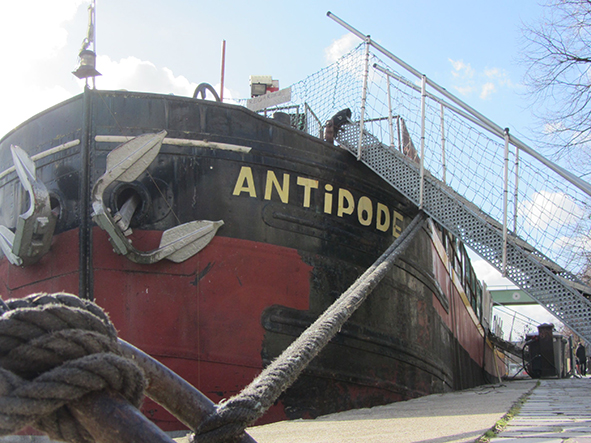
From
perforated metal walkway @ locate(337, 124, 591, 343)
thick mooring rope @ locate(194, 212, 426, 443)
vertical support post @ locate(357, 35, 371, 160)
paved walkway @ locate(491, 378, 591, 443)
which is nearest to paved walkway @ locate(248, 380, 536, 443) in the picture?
paved walkway @ locate(491, 378, 591, 443)

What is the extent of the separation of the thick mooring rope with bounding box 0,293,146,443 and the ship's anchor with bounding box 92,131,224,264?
3.70 m

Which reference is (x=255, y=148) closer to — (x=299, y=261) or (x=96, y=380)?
(x=299, y=261)

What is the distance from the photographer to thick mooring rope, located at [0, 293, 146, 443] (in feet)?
3.20

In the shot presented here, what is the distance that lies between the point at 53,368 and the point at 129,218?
12.9 feet

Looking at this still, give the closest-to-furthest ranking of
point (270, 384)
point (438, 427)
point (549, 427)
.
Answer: point (270, 384) → point (549, 427) → point (438, 427)

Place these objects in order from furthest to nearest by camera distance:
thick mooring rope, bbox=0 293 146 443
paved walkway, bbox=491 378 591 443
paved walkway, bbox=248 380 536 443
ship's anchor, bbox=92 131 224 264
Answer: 1. ship's anchor, bbox=92 131 224 264
2. paved walkway, bbox=248 380 536 443
3. paved walkway, bbox=491 378 591 443
4. thick mooring rope, bbox=0 293 146 443

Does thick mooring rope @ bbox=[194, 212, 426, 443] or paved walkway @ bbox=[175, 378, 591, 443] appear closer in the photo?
thick mooring rope @ bbox=[194, 212, 426, 443]

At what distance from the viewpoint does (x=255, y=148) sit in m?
5.28

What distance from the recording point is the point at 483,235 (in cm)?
581

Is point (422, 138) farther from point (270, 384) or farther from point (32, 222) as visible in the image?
point (270, 384)

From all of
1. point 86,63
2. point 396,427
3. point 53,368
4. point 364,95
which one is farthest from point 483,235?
point 53,368

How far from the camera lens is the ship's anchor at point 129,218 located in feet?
15.4

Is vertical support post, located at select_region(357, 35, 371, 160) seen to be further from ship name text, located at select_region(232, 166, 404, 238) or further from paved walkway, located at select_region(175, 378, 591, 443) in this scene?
paved walkway, located at select_region(175, 378, 591, 443)

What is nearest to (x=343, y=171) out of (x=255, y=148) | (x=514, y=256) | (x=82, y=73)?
(x=255, y=148)
